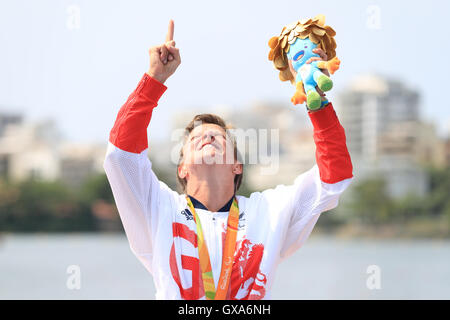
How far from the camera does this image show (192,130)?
8.73ft

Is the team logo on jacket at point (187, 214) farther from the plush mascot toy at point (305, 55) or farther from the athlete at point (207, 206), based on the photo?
the plush mascot toy at point (305, 55)

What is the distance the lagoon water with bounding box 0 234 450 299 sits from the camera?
43.2 ft

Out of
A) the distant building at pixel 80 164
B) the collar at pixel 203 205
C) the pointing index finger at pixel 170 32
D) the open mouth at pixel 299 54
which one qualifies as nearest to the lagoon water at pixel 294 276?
the collar at pixel 203 205

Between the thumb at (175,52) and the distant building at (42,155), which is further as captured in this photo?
the distant building at (42,155)

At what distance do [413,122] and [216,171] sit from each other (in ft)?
Result: 171

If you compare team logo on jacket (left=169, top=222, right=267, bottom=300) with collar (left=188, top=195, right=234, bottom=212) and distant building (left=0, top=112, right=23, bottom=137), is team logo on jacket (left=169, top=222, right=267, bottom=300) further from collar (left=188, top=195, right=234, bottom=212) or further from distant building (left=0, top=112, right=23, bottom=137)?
distant building (left=0, top=112, right=23, bottom=137)

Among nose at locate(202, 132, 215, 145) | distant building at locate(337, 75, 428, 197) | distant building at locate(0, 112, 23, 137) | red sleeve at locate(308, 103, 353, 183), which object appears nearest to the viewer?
red sleeve at locate(308, 103, 353, 183)

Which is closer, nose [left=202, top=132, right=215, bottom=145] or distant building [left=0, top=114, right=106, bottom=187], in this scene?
nose [left=202, top=132, right=215, bottom=145]

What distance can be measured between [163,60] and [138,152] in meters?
0.34

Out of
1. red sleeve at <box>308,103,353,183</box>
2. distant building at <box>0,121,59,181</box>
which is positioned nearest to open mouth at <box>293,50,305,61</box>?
red sleeve at <box>308,103,353,183</box>

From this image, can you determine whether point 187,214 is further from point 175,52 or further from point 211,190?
point 175,52

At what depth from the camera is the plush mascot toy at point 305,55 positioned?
241 cm
